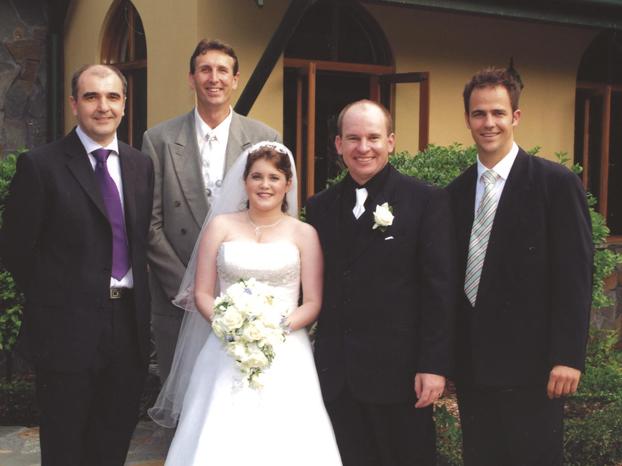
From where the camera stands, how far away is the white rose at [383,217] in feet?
12.7

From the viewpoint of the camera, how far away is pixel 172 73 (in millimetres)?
8133

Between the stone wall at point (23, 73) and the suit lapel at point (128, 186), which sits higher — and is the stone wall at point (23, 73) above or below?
above

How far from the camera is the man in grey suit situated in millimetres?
4652

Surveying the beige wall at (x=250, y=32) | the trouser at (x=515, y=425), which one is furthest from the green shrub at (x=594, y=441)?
the beige wall at (x=250, y=32)

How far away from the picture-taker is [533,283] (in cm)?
375

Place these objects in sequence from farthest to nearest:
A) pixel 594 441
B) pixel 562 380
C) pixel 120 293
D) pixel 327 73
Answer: pixel 327 73, pixel 594 441, pixel 120 293, pixel 562 380

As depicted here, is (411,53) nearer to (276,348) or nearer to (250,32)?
(250,32)

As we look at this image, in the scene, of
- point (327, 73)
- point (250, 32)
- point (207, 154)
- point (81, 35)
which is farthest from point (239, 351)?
point (81, 35)

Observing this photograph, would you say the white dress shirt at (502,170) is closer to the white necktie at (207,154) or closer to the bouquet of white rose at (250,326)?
the bouquet of white rose at (250,326)

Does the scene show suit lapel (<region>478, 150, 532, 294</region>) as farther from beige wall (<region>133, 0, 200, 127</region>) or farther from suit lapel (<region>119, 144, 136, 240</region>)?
beige wall (<region>133, 0, 200, 127</region>)

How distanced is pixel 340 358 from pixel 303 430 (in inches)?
15.3

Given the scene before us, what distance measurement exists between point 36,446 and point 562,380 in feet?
12.2

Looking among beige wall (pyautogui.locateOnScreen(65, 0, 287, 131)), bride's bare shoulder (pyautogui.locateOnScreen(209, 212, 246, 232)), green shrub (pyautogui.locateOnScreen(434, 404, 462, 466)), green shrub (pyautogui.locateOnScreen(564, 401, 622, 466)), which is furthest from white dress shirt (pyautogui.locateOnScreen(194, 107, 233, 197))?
beige wall (pyautogui.locateOnScreen(65, 0, 287, 131))

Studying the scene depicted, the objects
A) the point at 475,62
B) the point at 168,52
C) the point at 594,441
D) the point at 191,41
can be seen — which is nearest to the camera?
the point at 594,441
